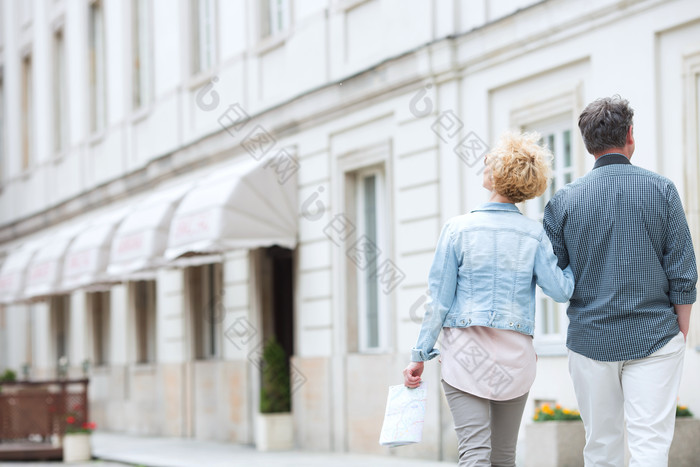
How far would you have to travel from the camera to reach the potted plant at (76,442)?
1512 centimetres

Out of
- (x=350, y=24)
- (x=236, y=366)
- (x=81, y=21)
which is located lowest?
(x=236, y=366)

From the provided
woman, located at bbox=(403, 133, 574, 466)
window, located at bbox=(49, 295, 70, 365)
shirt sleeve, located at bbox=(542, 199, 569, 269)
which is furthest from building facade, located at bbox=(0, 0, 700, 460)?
window, located at bbox=(49, 295, 70, 365)

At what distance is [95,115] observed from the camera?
75.2 ft

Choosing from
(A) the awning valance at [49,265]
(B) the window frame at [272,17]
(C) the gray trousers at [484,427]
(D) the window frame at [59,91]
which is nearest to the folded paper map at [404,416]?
(C) the gray trousers at [484,427]

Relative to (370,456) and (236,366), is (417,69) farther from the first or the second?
(236,366)

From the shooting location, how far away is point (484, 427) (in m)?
4.67

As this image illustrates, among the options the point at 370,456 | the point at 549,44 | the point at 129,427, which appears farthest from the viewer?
the point at 129,427

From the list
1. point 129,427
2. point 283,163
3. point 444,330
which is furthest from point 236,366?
point 444,330

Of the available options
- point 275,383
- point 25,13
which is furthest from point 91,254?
point 25,13

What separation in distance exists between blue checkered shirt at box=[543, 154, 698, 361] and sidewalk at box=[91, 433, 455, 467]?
6827mm

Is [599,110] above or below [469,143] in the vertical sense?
below

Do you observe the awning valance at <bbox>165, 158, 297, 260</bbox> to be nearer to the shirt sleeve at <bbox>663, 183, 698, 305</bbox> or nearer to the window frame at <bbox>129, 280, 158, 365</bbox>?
the window frame at <bbox>129, 280, 158, 365</bbox>

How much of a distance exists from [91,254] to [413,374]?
14.7m

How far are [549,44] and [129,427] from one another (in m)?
12.0
